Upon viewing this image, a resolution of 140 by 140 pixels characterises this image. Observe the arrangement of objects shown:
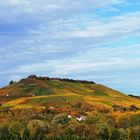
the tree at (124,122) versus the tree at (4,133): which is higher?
the tree at (124,122)

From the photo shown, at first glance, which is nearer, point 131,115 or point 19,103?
point 131,115

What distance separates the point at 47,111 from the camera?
155375 mm

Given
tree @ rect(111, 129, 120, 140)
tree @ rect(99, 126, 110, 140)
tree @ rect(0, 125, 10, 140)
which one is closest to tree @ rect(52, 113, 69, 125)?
tree @ rect(0, 125, 10, 140)

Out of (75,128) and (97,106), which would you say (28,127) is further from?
(97,106)

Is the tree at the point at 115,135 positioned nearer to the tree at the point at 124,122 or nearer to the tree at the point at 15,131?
the tree at the point at 124,122

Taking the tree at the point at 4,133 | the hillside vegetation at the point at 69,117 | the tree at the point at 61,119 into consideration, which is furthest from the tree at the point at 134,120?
the tree at the point at 4,133

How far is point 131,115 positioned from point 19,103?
47.9m

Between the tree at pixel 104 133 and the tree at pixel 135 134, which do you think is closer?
the tree at pixel 135 134

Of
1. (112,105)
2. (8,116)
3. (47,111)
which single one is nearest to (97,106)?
(112,105)

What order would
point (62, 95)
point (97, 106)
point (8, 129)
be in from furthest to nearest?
point (62, 95)
point (97, 106)
point (8, 129)

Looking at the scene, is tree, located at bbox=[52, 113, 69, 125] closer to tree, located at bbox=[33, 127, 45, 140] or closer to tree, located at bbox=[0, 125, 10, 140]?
tree, located at bbox=[33, 127, 45, 140]

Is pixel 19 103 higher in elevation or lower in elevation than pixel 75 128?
Result: higher

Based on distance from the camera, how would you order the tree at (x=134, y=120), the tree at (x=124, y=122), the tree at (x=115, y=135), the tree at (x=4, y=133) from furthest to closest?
the tree at (x=134, y=120) < the tree at (x=124, y=122) < the tree at (x=115, y=135) < the tree at (x=4, y=133)

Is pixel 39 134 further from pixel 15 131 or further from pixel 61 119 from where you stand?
pixel 61 119
